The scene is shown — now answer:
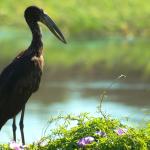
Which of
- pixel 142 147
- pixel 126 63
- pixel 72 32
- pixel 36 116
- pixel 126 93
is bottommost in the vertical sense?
pixel 142 147

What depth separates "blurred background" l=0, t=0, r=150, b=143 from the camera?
1311cm

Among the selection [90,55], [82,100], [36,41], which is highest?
[90,55]

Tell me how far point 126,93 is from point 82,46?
5810mm

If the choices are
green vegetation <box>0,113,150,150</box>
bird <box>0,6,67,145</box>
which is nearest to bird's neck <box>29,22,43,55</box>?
bird <box>0,6,67,145</box>

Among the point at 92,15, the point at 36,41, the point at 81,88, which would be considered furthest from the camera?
the point at 92,15

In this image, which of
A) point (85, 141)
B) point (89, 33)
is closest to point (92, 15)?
point (89, 33)

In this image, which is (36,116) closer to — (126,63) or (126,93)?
(126,93)

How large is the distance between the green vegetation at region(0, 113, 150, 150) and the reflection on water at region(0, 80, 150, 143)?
3.98m

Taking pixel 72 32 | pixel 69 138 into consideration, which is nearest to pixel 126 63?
pixel 72 32

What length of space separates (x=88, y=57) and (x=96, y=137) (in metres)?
11.8

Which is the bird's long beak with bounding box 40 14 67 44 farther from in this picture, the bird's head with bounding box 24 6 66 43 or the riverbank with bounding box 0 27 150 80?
the riverbank with bounding box 0 27 150 80

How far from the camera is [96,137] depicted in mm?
6707

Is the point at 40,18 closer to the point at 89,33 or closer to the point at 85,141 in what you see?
the point at 85,141

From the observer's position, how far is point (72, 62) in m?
17.9
